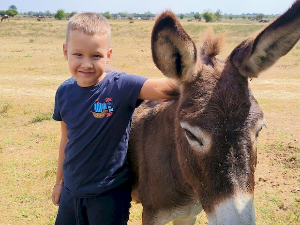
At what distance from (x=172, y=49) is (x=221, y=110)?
627 millimetres

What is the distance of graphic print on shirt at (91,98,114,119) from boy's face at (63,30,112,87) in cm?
22

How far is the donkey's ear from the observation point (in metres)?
2.30

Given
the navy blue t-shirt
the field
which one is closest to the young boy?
the navy blue t-shirt

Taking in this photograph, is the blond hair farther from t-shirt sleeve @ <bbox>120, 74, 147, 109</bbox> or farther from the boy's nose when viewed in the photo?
t-shirt sleeve @ <bbox>120, 74, 147, 109</bbox>

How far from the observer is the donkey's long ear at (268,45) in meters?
2.34

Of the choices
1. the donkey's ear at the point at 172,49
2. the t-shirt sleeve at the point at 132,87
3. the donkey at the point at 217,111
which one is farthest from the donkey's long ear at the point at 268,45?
the t-shirt sleeve at the point at 132,87

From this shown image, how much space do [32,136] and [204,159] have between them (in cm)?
783

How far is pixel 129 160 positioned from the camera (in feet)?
12.0

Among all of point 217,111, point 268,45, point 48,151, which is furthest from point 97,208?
point 48,151

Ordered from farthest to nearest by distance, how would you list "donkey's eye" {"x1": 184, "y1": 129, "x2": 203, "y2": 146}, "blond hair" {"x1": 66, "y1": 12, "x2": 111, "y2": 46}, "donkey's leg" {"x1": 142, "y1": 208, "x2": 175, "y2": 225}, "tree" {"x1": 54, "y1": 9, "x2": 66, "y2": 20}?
"tree" {"x1": 54, "y1": 9, "x2": 66, "y2": 20}
"donkey's leg" {"x1": 142, "y1": 208, "x2": 175, "y2": 225}
"blond hair" {"x1": 66, "y1": 12, "x2": 111, "y2": 46}
"donkey's eye" {"x1": 184, "y1": 129, "x2": 203, "y2": 146}

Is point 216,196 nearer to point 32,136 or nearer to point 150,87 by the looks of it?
point 150,87

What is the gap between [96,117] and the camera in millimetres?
2863

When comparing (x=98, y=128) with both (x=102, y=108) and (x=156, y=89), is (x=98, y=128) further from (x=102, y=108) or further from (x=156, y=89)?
(x=156, y=89)

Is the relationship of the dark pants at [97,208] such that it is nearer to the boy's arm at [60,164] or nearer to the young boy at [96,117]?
the young boy at [96,117]
